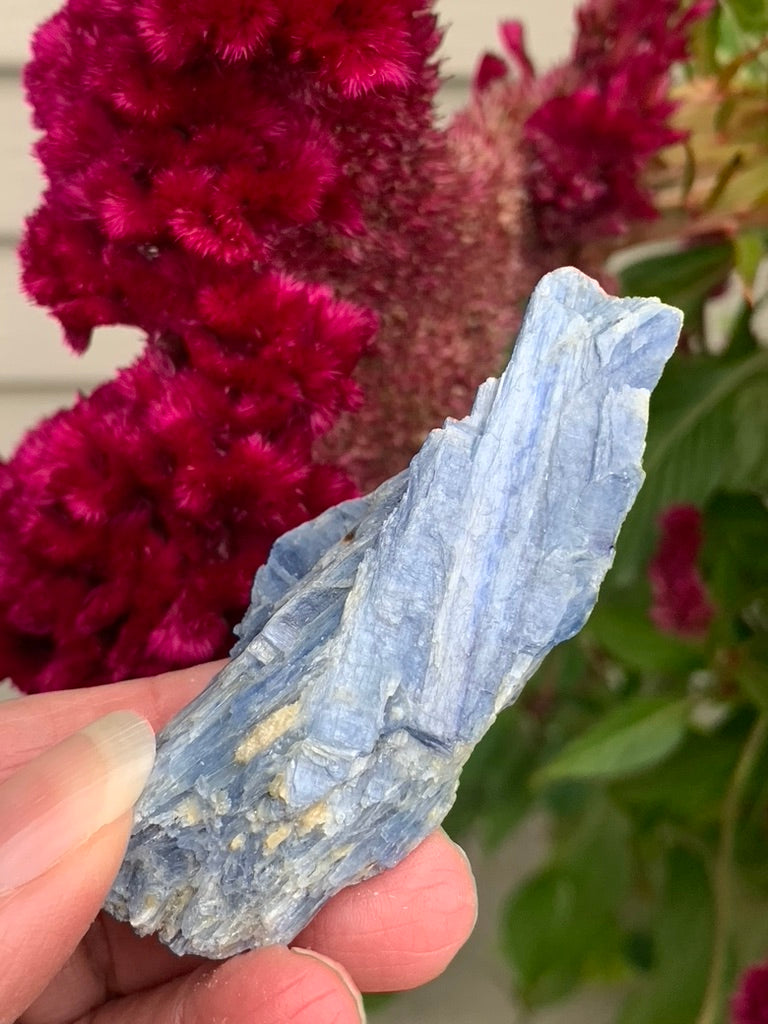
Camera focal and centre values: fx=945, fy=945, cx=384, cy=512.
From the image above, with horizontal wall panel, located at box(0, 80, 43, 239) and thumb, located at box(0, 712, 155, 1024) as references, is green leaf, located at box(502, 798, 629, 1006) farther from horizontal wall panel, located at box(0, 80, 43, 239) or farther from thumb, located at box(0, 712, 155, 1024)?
horizontal wall panel, located at box(0, 80, 43, 239)

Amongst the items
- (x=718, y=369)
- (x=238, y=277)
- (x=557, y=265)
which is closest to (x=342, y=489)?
(x=238, y=277)

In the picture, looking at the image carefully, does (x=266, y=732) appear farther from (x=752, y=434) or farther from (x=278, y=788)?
(x=752, y=434)

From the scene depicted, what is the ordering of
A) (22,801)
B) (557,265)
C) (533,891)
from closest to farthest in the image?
1. (22,801)
2. (557,265)
3. (533,891)

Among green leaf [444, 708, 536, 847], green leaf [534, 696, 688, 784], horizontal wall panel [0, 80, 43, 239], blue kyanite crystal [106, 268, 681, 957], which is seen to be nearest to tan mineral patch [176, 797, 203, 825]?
blue kyanite crystal [106, 268, 681, 957]

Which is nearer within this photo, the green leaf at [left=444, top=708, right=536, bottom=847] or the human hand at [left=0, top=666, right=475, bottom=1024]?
the human hand at [left=0, top=666, right=475, bottom=1024]

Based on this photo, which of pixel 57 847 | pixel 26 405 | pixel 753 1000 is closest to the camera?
pixel 57 847

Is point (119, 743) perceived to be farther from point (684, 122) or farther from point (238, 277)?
point (684, 122)

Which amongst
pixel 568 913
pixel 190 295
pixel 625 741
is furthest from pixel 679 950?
pixel 190 295
